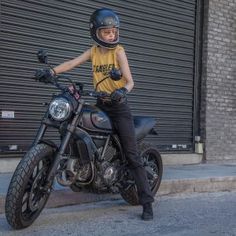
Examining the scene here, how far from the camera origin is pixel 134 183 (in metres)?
6.31

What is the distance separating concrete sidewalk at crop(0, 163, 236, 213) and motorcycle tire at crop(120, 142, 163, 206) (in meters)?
0.58

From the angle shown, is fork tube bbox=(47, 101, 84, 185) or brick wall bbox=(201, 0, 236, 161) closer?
fork tube bbox=(47, 101, 84, 185)

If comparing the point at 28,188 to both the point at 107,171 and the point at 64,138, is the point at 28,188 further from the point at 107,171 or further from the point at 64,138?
the point at 107,171

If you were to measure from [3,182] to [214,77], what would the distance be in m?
5.76

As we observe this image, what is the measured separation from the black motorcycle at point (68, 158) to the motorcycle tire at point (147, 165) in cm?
38

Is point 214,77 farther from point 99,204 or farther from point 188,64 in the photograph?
point 99,204

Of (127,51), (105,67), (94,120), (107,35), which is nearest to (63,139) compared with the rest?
(94,120)

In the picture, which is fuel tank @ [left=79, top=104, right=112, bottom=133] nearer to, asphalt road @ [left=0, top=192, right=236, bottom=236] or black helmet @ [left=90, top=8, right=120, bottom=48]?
black helmet @ [left=90, top=8, right=120, bottom=48]

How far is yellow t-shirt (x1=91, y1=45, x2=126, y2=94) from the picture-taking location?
587 centimetres

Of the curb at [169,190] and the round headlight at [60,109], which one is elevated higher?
the round headlight at [60,109]

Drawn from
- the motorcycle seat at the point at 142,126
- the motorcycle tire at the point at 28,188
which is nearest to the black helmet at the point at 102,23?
the motorcycle seat at the point at 142,126

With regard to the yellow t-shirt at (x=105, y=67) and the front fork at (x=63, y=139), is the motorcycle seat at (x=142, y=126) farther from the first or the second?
the front fork at (x=63, y=139)

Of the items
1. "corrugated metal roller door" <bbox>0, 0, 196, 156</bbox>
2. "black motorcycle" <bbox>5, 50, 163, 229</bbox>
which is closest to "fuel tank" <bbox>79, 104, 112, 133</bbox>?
"black motorcycle" <bbox>5, 50, 163, 229</bbox>

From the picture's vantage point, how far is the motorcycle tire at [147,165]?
6531mm
